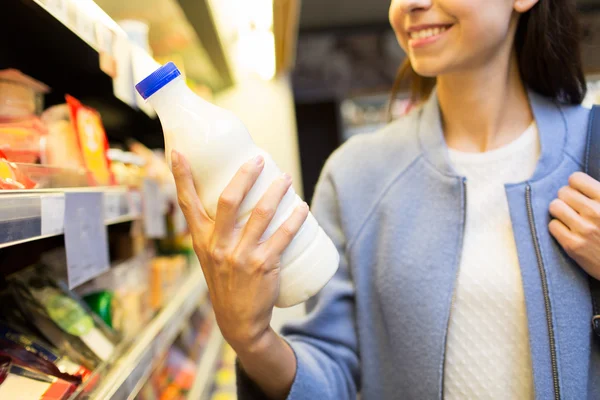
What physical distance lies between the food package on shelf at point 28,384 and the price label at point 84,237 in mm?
134

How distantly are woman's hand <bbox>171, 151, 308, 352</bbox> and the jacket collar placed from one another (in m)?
0.48

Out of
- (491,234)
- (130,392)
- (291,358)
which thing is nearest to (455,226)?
(491,234)

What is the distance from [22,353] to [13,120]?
1.31ft

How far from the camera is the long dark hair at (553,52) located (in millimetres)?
1002


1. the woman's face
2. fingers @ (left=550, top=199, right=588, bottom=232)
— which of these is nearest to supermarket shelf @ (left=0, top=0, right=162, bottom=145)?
the woman's face

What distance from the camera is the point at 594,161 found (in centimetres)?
91

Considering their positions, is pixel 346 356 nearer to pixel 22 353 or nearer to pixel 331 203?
pixel 331 203

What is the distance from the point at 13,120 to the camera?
2.72 feet

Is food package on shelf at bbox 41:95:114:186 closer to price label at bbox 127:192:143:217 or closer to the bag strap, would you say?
price label at bbox 127:192:143:217

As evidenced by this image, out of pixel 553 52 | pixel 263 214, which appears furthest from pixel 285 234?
pixel 553 52

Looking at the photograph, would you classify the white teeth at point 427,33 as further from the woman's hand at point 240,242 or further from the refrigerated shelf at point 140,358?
the refrigerated shelf at point 140,358

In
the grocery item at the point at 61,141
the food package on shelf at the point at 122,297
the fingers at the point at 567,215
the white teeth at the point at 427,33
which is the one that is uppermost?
the white teeth at the point at 427,33

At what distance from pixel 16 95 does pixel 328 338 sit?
0.77 metres

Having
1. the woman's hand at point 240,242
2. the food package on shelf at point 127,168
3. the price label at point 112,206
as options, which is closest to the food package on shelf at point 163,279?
the food package on shelf at point 127,168
